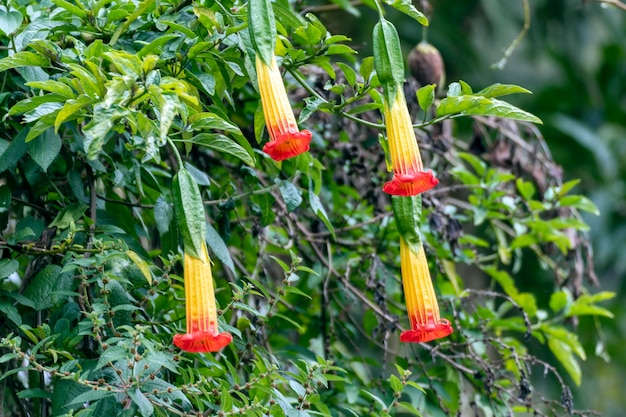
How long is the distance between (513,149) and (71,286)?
1568 mm

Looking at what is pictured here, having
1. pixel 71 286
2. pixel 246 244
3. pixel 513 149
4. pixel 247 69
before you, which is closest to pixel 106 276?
pixel 71 286

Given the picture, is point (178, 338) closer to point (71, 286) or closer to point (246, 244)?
point (71, 286)

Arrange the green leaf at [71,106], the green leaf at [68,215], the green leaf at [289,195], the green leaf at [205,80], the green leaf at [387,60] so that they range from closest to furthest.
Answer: the green leaf at [71,106] → the green leaf at [387,60] → the green leaf at [205,80] → the green leaf at [68,215] → the green leaf at [289,195]

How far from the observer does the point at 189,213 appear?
1329mm

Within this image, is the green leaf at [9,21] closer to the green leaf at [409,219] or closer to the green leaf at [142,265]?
the green leaf at [142,265]

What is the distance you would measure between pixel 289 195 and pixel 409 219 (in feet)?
1.10

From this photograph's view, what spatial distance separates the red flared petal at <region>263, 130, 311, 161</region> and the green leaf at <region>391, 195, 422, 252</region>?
33cm

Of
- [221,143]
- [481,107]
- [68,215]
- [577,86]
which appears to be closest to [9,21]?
[68,215]

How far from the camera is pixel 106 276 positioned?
4.79ft

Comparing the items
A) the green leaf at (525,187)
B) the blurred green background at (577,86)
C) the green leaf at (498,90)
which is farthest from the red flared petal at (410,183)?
Answer: the blurred green background at (577,86)

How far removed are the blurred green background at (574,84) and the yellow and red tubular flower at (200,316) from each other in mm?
3027

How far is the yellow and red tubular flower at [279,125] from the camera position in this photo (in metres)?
1.27

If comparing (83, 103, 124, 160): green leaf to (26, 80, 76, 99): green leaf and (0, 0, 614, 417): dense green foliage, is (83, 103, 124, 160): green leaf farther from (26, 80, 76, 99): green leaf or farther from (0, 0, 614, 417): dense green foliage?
(26, 80, 76, 99): green leaf

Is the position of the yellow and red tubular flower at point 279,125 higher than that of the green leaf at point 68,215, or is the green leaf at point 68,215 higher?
the yellow and red tubular flower at point 279,125
